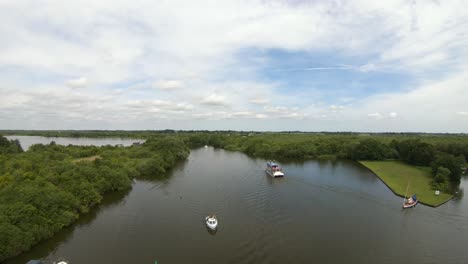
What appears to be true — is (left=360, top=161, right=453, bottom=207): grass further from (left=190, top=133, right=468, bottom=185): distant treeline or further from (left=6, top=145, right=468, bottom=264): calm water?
(left=190, top=133, right=468, bottom=185): distant treeline

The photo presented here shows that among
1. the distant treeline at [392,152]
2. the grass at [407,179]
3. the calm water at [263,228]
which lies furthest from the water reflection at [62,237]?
the distant treeline at [392,152]

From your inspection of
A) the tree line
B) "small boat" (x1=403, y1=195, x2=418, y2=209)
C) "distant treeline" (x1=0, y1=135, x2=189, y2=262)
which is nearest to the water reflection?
"distant treeline" (x1=0, y1=135, x2=189, y2=262)

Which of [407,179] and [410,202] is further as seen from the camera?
[407,179]

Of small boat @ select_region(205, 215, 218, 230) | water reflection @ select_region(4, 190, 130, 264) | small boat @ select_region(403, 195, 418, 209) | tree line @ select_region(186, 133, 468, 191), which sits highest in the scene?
tree line @ select_region(186, 133, 468, 191)

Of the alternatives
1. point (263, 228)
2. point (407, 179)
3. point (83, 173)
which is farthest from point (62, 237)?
point (407, 179)

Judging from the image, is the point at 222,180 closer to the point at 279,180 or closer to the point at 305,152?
the point at 279,180

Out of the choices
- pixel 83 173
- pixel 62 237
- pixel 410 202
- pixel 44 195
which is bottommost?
pixel 62 237

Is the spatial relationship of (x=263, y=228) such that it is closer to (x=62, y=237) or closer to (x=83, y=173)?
(x=62, y=237)

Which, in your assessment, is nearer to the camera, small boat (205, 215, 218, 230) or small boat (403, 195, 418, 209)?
small boat (205, 215, 218, 230)
